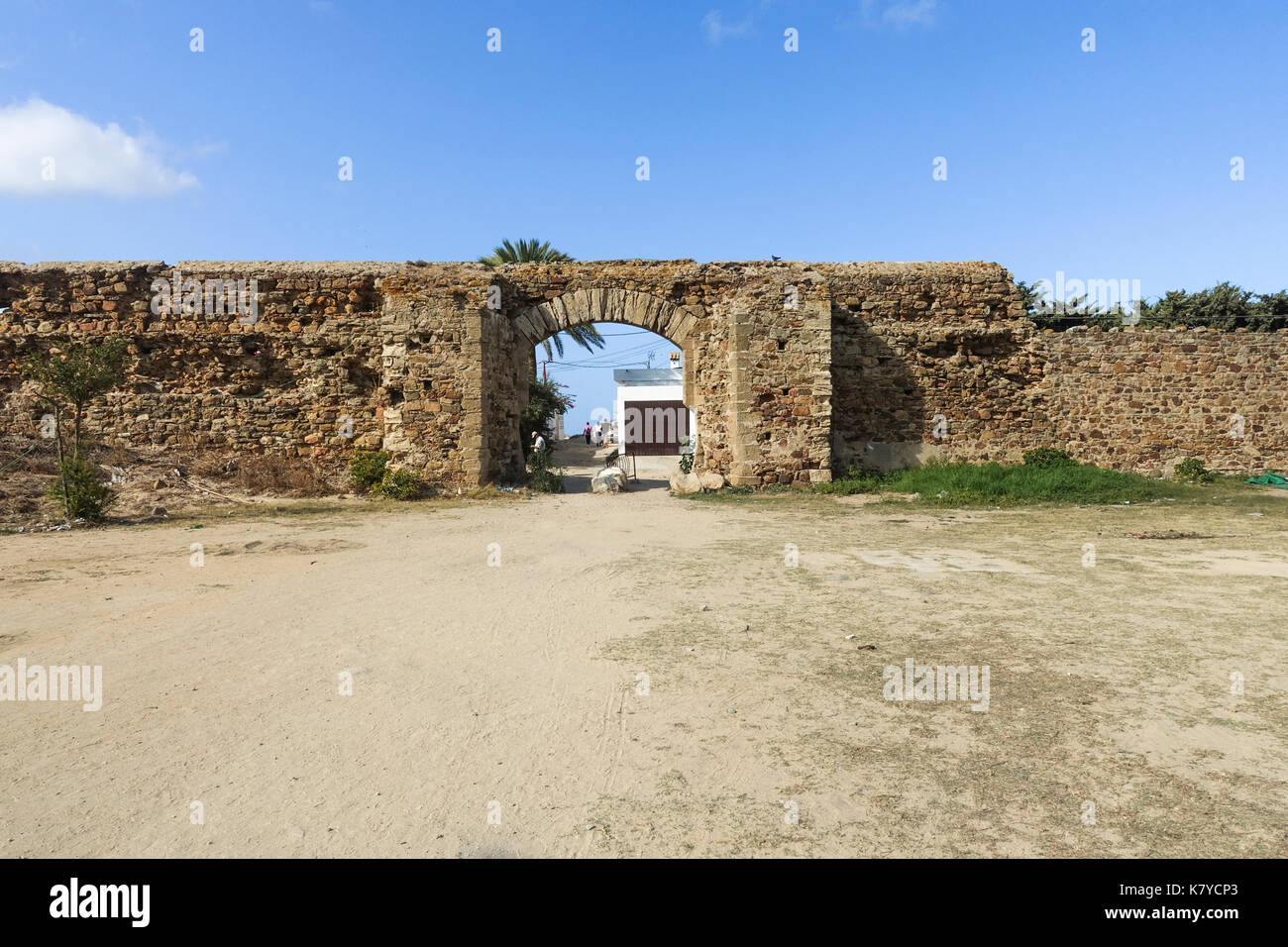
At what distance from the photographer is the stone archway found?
11859 mm

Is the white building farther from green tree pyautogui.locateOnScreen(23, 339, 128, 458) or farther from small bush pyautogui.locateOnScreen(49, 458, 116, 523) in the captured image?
small bush pyautogui.locateOnScreen(49, 458, 116, 523)

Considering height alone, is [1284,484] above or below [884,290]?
below

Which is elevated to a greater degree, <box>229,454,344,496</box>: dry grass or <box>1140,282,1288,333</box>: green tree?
<box>1140,282,1288,333</box>: green tree

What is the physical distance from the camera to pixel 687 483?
11.7 metres

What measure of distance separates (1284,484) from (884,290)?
721 cm

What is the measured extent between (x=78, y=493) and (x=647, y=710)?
8.10 meters

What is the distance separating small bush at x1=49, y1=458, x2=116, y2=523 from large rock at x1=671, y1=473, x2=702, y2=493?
24.7ft

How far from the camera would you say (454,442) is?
11344 mm

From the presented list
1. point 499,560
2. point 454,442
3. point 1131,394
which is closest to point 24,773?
point 499,560

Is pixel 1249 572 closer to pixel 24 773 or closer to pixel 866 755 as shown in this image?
pixel 866 755

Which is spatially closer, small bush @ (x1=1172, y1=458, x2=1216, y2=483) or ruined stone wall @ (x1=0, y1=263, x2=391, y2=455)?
ruined stone wall @ (x1=0, y1=263, x2=391, y2=455)

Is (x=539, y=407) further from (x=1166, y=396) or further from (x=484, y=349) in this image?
(x=1166, y=396)

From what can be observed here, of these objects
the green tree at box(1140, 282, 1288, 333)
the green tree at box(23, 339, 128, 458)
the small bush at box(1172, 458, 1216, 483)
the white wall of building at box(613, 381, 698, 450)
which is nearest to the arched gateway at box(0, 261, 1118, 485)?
the green tree at box(23, 339, 128, 458)

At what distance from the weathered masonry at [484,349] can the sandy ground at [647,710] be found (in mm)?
5824
